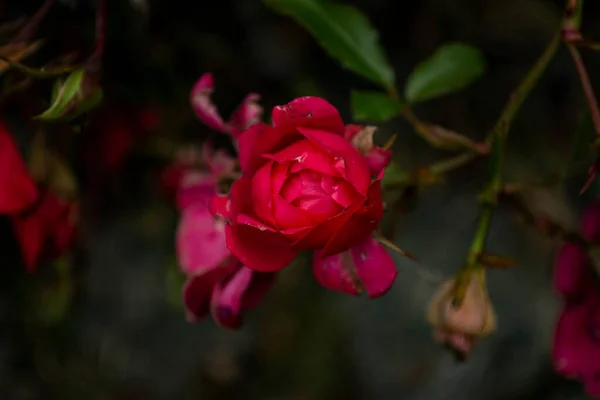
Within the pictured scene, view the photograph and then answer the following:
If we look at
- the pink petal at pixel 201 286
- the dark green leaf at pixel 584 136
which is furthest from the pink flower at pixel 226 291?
the dark green leaf at pixel 584 136

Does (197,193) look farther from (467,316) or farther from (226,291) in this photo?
(467,316)

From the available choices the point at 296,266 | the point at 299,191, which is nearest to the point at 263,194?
the point at 299,191

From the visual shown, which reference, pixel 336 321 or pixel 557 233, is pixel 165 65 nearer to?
pixel 557 233

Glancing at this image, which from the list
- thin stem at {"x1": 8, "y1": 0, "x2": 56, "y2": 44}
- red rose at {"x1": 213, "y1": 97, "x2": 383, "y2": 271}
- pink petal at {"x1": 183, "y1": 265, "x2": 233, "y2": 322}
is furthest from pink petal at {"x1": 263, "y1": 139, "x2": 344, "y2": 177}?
thin stem at {"x1": 8, "y1": 0, "x2": 56, "y2": 44}

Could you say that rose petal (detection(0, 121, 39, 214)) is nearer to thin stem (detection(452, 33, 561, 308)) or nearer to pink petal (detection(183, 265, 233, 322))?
pink petal (detection(183, 265, 233, 322))

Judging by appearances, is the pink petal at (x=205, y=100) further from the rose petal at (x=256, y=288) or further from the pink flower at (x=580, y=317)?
the pink flower at (x=580, y=317)

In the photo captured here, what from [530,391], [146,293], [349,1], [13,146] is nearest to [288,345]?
[146,293]
